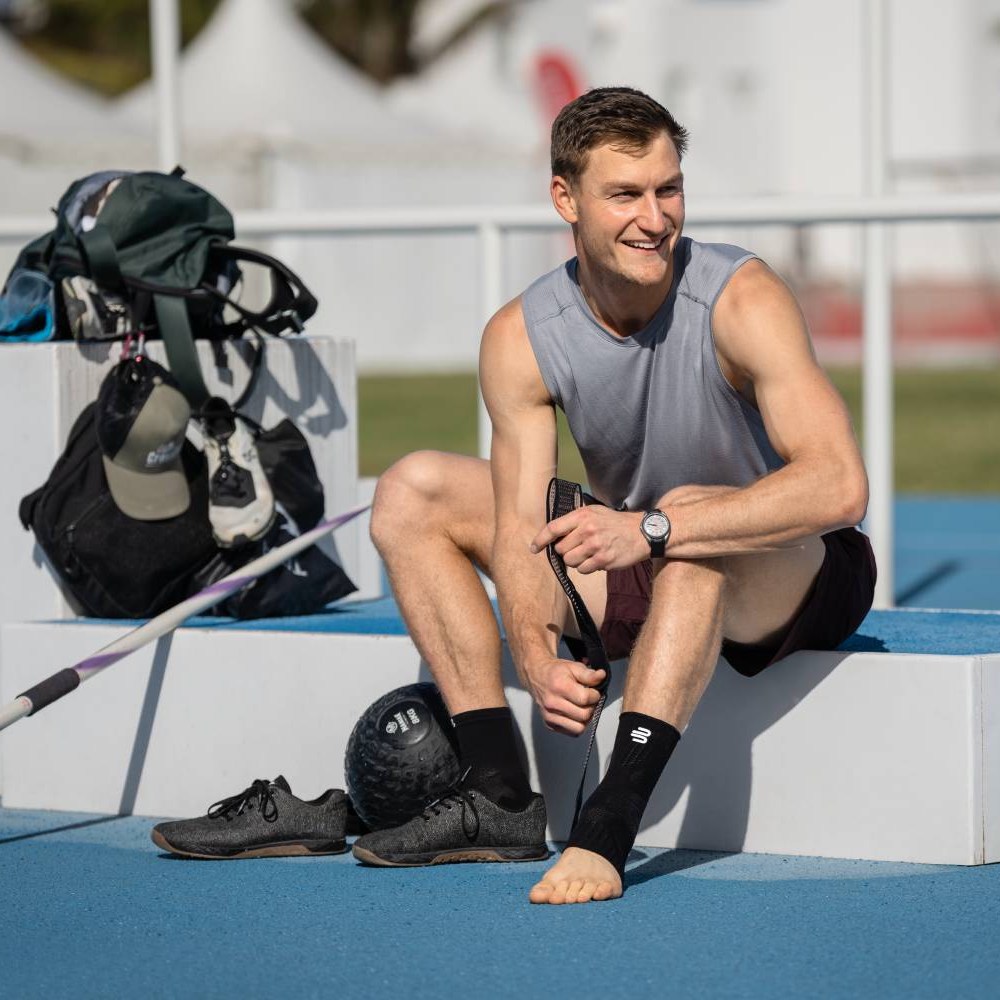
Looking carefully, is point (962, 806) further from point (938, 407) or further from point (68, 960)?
point (938, 407)

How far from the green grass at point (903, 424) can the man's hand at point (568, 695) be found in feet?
27.9

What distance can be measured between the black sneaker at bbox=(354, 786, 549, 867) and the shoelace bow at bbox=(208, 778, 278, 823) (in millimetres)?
204

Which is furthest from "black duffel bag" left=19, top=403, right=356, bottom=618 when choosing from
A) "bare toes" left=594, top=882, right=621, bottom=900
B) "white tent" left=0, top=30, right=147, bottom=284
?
"white tent" left=0, top=30, right=147, bottom=284

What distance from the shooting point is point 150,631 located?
3846mm

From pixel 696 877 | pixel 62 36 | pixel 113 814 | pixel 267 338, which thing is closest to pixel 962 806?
pixel 696 877

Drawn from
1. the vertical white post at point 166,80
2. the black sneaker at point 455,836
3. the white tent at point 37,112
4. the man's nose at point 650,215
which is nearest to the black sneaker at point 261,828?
the black sneaker at point 455,836

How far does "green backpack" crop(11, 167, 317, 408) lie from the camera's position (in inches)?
169

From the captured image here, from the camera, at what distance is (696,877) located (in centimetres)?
332

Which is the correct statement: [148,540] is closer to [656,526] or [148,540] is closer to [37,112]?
[656,526]

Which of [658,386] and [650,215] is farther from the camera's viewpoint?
[658,386]

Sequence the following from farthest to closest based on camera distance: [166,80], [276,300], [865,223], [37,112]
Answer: [37,112], [166,80], [865,223], [276,300]

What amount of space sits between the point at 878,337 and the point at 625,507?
149cm

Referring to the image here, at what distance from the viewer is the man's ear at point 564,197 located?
340 cm

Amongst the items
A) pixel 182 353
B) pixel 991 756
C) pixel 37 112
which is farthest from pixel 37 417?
pixel 37 112
